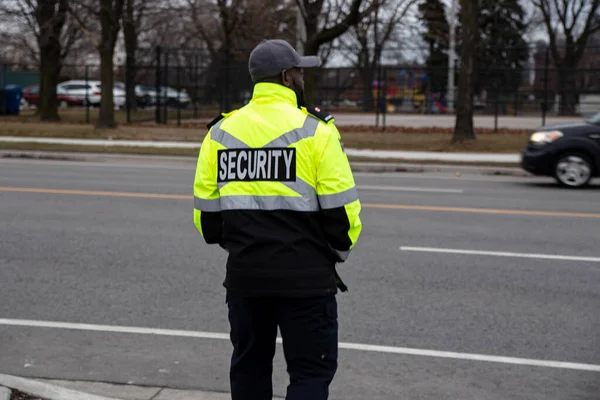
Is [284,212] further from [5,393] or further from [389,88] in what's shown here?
[389,88]

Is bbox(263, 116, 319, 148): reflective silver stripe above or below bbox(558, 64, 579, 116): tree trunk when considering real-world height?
below

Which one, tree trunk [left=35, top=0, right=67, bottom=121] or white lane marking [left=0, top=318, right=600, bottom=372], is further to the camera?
tree trunk [left=35, top=0, right=67, bottom=121]

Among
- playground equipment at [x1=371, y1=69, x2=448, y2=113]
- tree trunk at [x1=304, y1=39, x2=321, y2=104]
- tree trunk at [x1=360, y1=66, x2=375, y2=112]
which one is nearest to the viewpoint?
tree trunk at [x1=304, y1=39, x2=321, y2=104]

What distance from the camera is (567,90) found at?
3164 centimetres

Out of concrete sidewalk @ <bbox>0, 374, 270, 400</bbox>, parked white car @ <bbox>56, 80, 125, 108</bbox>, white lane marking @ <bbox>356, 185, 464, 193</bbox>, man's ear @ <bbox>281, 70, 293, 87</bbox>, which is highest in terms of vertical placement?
parked white car @ <bbox>56, 80, 125, 108</bbox>

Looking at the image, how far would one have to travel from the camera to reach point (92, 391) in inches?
208

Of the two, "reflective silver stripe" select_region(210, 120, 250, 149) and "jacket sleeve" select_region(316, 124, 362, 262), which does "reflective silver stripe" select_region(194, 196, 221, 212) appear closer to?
"reflective silver stripe" select_region(210, 120, 250, 149)

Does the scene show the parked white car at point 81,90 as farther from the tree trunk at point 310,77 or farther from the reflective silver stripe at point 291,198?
the reflective silver stripe at point 291,198

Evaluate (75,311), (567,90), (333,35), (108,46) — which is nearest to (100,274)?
(75,311)

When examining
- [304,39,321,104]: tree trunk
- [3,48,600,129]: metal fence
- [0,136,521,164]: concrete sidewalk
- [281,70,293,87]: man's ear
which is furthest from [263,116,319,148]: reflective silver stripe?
[3,48,600,129]: metal fence

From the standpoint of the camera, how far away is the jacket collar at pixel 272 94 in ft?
12.4

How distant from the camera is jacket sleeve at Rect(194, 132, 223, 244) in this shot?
12.5 feet

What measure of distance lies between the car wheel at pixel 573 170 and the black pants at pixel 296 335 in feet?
41.1

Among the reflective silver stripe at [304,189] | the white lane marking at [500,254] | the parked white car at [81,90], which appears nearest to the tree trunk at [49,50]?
the parked white car at [81,90]
